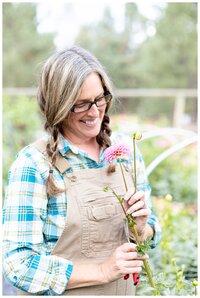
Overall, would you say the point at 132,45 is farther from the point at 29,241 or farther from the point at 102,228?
the point at 29,241

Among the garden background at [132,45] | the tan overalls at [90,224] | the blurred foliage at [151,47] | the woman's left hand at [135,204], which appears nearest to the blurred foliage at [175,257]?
the tan overalls at [90,224]

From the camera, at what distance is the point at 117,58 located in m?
15.1

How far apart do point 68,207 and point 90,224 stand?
0.09 metres

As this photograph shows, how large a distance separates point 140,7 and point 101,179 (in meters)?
13.9

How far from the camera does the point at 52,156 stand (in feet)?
4.83

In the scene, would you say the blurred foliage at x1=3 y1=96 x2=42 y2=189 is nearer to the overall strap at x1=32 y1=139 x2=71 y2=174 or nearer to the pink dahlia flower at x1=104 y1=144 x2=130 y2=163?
the overall strap at x1=32 y1=139 x2=71 y2=174

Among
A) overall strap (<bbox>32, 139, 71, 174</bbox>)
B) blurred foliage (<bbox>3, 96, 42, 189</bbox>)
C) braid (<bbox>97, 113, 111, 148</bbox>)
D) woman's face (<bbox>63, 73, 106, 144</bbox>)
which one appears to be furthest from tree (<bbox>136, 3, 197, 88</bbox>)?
overall strap (<bbox>32, 139, 71, 174</bbox>)

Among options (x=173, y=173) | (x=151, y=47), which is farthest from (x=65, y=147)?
(x=151, y=47)

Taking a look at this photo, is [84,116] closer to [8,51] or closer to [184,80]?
[184,80]

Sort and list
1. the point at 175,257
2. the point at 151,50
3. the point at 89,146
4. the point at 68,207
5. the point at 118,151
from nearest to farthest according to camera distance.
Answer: the point at 118,151
the point at 68,207
the point at 89,146
the point at 175,257
the point at 151,50

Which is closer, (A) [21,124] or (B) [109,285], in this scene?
(B) [109,285]

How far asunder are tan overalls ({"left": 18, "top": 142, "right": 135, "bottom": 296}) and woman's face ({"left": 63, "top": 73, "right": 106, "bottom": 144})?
0.37 ft

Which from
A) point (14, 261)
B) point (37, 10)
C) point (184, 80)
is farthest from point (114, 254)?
point (37, 10)

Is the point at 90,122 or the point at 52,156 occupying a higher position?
the point at 90,122
